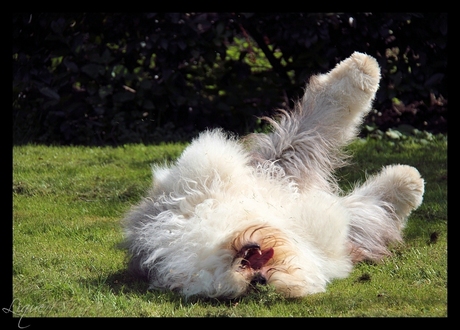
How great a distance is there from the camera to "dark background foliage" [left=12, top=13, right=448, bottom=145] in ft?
26.6

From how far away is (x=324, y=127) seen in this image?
4.73 meters

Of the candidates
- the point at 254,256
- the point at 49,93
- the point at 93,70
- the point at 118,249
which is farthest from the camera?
the point at 93,70

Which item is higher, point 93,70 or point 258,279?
point 93,70

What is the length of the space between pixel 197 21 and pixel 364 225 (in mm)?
4242

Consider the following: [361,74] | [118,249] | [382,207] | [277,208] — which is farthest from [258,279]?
[361,74]

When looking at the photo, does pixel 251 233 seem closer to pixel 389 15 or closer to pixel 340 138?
pixel 340 138

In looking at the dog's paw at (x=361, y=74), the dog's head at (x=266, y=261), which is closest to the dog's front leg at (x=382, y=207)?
the dog's paw at (x=361, y=74)

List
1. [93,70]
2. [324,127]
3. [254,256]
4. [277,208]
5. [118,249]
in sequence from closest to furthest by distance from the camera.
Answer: [254,256]
[277,208]
[118,249]
[324,127]
[93,70]

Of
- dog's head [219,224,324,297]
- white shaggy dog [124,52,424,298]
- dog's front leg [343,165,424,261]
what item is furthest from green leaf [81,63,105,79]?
dog's head [219,224,324,297]

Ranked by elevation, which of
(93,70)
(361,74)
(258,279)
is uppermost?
(361,74)

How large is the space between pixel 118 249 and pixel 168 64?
3979 millimetres

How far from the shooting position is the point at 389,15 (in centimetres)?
806

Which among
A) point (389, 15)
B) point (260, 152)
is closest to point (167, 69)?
point (389, 15)

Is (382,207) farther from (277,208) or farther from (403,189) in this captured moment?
(277,208)
